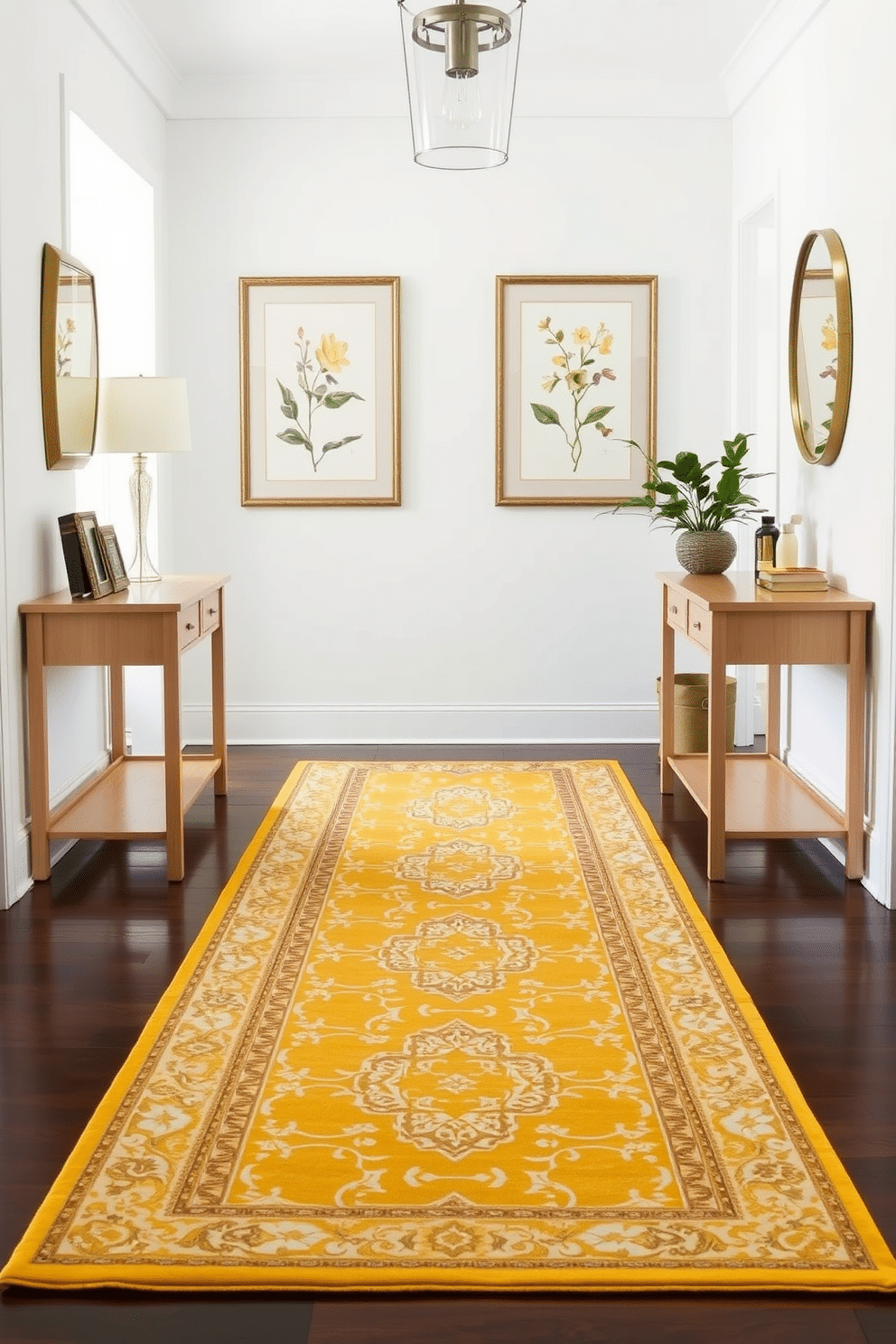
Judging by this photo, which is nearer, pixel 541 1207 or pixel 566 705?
pixel 541 1207

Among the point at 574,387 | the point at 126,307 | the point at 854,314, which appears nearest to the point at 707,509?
the point at 854,314

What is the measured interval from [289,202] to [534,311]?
1202mm

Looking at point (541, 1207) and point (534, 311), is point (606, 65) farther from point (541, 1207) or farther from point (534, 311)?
point (541, 1207)

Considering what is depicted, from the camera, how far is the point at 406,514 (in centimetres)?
623

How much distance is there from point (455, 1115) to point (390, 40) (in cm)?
447

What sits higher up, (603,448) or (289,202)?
(289,202)

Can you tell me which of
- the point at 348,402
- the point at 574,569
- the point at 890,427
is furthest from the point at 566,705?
the point at 890,427

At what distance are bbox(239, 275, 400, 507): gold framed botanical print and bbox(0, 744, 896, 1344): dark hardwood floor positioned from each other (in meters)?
1.38

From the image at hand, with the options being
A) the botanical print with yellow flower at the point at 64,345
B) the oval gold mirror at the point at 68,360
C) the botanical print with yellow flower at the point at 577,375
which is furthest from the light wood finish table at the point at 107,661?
the botanical print with yellow flower at the point at 577,375

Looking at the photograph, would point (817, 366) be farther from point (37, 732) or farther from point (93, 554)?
point (37, 732)

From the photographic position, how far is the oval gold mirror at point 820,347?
4.30 metres

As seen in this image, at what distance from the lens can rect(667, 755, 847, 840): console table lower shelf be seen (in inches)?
166

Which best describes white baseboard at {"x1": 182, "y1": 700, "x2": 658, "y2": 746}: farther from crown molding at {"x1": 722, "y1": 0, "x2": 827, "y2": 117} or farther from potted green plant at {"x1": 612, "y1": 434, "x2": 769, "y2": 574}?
crown molding at {"x1": 722, "y1": 0, "x2": 827, "y2": 117}

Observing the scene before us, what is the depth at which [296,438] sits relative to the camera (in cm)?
618
